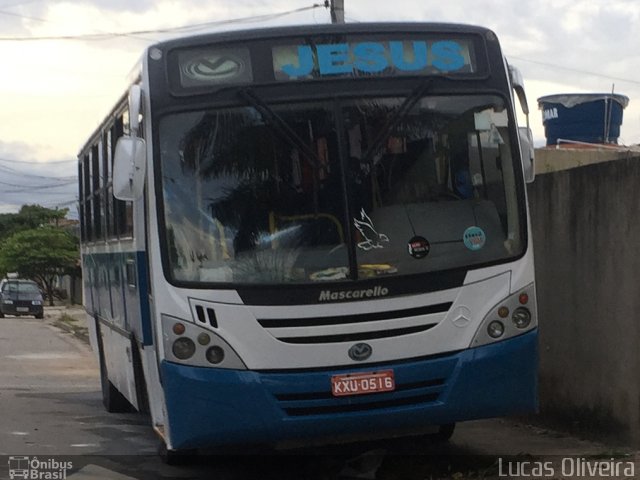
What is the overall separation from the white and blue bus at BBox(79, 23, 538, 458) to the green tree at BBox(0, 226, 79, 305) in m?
65.6

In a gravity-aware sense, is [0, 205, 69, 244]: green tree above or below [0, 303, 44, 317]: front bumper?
above

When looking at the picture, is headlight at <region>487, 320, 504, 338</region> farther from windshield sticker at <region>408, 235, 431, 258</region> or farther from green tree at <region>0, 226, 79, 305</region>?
green tree at <region>0, 226, 79, 305</region>

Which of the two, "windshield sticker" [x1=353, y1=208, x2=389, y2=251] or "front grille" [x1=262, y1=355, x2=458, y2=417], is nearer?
"front grille" [x1=262, y1=355, x2=458, y2=417]

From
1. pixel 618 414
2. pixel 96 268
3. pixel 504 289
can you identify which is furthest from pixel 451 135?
pixel 96 268

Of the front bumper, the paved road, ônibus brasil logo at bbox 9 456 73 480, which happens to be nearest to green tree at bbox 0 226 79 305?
the front bumper

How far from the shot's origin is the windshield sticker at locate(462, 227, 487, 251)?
7961 millimetres

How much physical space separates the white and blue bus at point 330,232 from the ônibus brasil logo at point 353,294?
0.01m

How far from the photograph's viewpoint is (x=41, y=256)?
72.4 metres

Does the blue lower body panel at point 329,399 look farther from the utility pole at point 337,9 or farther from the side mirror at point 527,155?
the utility pole at point 337,9

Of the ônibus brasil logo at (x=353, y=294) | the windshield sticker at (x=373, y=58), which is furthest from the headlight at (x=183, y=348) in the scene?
the windshield sticker at (x=373, y=58)

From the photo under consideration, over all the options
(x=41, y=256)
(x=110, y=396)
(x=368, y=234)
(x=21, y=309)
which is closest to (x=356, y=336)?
(x=368, y=234)

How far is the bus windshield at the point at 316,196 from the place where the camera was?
25.3 ft

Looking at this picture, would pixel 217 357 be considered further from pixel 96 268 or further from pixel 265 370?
pixel 96 268

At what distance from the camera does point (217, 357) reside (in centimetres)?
757
